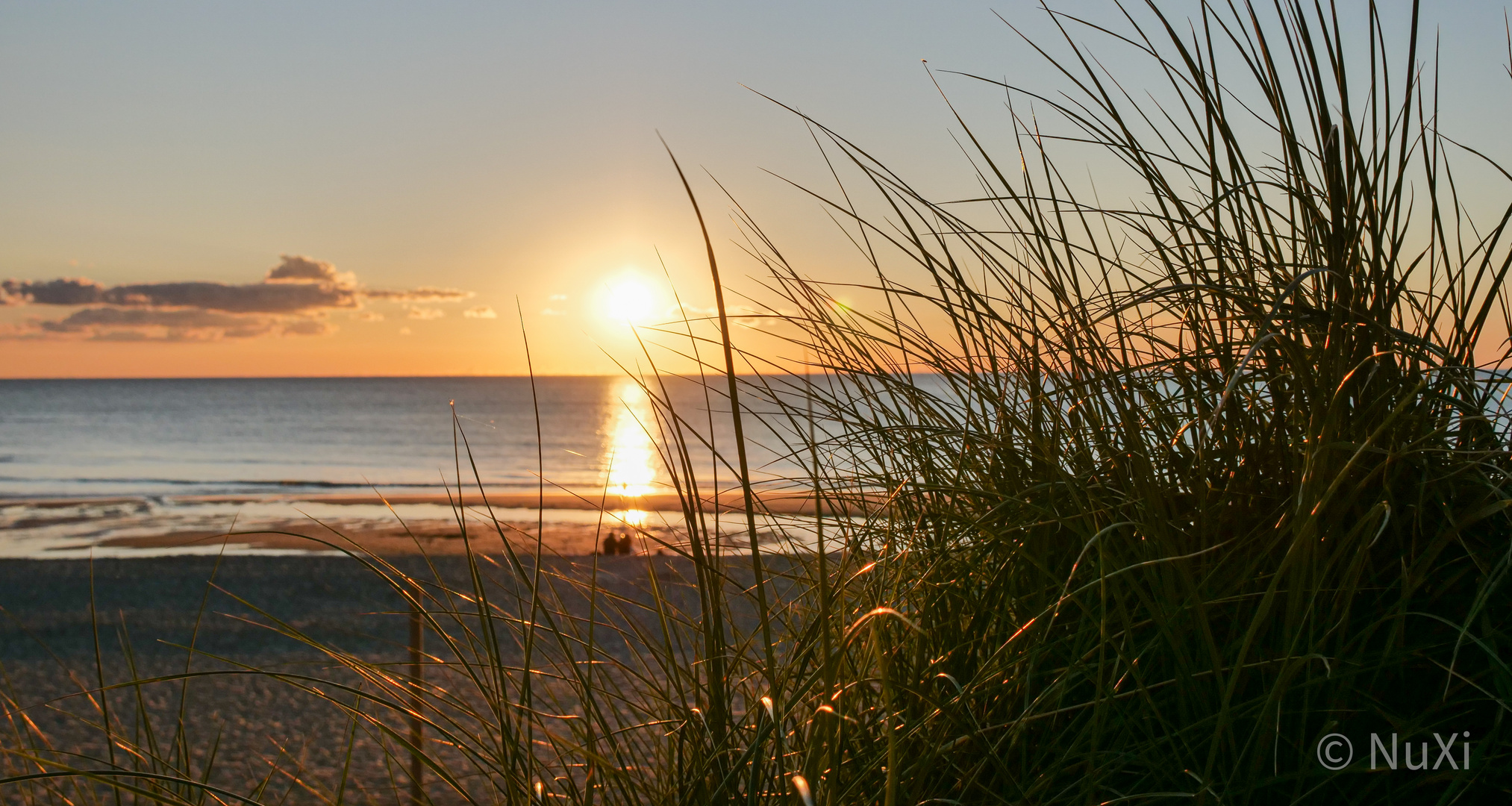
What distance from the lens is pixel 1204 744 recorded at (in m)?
0.73

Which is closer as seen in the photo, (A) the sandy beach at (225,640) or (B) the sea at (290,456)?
(A) the sandy beach at (225,640)

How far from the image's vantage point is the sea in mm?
12766

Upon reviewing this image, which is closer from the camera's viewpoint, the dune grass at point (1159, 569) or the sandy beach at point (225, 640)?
the dune grass at point (1159, 569)

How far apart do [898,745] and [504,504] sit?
18791 millimetres

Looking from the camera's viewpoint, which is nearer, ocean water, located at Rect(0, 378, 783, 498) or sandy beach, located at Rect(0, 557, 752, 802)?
sandy beach, located at Rect(0, 557, 752, 802)

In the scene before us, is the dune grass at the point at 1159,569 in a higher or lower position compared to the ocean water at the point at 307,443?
higher

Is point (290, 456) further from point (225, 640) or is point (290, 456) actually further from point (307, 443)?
point (225, 640)

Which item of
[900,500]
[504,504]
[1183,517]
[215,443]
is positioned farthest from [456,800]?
[215,443]

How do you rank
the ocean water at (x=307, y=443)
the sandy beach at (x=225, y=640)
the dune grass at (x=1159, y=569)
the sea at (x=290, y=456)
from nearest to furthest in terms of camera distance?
the dune grass at (x=1159, y=569), the sandy beach at (x=225, y=640), the sea at (x=290, y=456), the ocean water at (x=307, y=443)

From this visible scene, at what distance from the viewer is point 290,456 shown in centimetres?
3020

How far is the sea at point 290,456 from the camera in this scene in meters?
12.8

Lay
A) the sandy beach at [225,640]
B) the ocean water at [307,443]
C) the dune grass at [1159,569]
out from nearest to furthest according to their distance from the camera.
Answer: the dune grass at [1159,569]
the sandy beach at [225,640]
the ocean water at [307,443]

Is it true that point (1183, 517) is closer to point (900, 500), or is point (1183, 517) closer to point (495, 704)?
point (900, 500)

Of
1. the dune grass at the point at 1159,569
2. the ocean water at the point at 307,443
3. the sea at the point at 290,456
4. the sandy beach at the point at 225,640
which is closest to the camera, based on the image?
the dune grass at the point at 1159,569
